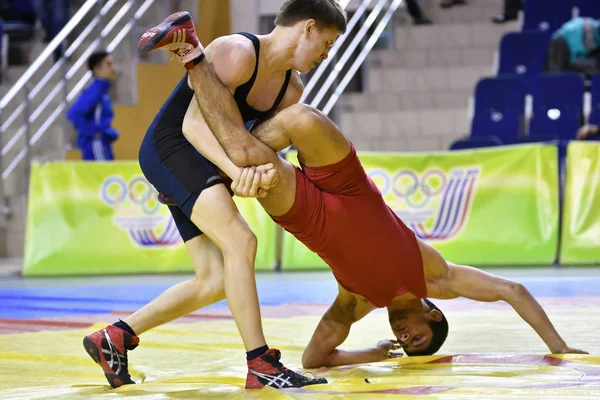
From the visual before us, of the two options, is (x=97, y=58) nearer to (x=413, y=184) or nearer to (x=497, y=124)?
(x=413, y=184)

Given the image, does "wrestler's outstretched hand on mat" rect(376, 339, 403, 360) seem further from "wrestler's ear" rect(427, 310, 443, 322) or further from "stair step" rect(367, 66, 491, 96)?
"stair step" rect(367, 66, 491, 96)

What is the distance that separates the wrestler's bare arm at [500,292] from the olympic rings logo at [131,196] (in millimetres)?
5049

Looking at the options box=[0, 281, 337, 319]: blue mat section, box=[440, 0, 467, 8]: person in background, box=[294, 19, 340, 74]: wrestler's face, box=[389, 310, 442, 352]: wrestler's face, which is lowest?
box=[0, 281, 337, 319]: blue mat section

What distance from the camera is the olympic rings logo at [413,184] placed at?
807cm

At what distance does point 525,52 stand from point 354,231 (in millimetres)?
7553

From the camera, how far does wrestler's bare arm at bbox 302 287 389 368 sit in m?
3.63

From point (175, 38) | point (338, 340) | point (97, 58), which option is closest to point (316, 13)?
point (175, 38)

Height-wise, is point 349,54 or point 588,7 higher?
point 588,7

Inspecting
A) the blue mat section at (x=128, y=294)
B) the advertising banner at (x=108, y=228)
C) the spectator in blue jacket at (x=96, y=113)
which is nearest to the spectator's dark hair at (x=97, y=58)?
the spectator in blue jacket at (x=96, y=113)

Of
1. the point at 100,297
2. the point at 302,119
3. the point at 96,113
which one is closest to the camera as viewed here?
the point at 302,119

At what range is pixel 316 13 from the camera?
3373 millimetres

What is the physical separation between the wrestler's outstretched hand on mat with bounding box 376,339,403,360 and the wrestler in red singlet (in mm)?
257

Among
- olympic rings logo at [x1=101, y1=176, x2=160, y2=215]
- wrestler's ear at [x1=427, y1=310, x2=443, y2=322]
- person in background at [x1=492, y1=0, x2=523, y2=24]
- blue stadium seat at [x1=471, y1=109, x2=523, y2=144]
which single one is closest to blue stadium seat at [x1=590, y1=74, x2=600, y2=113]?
blue stadium seat at [x1=471, y1=109, x2=523, y2=144]

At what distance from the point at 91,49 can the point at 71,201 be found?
7.90 feet
